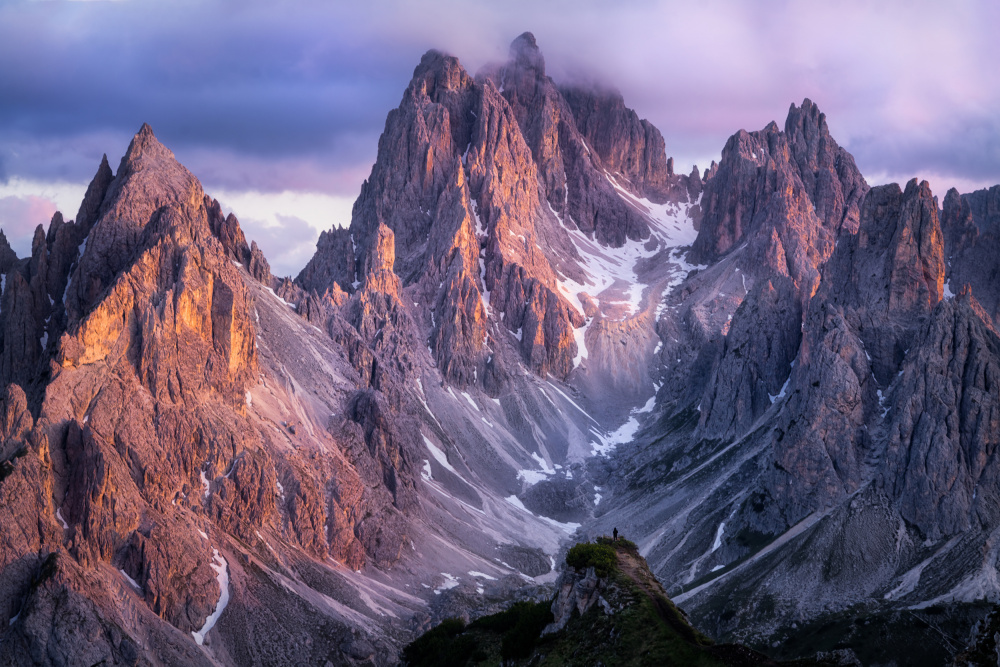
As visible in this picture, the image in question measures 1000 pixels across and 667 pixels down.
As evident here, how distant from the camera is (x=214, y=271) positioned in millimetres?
141250

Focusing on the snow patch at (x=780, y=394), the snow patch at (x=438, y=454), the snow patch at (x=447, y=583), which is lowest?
the snow patch at (x=447, y=583)

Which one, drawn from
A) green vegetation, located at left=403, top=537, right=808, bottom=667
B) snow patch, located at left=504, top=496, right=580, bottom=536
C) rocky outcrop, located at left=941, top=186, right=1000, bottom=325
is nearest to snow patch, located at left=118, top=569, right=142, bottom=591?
green vegetation, located at left=403, top=537, right=808, bottom=667

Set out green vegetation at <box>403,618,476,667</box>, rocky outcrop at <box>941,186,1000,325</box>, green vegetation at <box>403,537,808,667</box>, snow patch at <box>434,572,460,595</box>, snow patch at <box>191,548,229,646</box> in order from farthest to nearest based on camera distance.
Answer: rocky outcrop at <box>941,186,1000,325</box>
snow patch at <box>434,572,460,595</box>
snow patch at <box>191,548,229,646</box>
green vegetation at <box>403,618,476,667</box>
green vegetation at <box>403,537,808,667</box>

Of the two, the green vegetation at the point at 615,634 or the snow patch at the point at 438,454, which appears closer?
the green vegetation at the point at 615,634

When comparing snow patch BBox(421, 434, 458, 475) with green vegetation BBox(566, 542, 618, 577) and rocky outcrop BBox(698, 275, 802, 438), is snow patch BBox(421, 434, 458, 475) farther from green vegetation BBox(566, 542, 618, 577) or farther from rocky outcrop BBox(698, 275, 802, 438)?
green vegetation BBox(566, 542, 618, 577)

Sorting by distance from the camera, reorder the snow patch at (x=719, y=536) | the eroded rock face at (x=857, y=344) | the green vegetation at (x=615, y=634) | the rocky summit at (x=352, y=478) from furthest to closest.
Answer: the snow patch at (x=719, y=536), the eroded rock face at (x=857, y=344), the rocky summit at (x=352, y=478), the green vegetation at (x=615, y=634)

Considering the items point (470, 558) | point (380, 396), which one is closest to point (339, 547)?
point (470, 558)

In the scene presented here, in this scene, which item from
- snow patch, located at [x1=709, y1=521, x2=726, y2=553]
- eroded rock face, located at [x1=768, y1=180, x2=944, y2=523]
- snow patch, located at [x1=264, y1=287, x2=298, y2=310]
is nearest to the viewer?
eroded rock face, located at [x1=768, y1=180, x2=944, y2=523]

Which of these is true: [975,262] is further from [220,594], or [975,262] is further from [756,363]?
[220,594]

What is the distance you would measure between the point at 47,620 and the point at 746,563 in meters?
86.4

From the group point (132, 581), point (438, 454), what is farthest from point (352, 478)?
point (132, 581)

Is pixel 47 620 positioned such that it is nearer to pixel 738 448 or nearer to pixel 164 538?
pixel 164 538

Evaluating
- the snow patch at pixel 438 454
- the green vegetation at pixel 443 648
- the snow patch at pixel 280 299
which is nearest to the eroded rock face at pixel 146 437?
the snow patch at pixel 280 299

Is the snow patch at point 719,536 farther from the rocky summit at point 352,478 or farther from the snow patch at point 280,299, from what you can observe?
the snow patch at point 280,299
